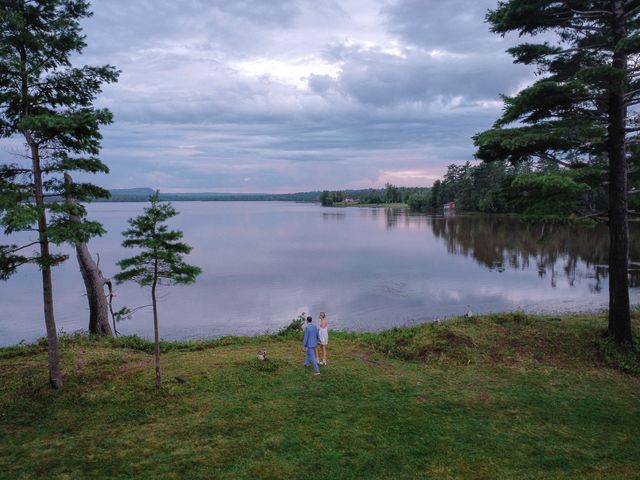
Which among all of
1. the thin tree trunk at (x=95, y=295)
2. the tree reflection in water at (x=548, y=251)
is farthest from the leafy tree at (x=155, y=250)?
the tree reflection in water at (x=548, y=251)

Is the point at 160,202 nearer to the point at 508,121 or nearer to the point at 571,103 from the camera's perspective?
the point at 508,121

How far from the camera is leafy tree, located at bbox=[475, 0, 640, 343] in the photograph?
42.5 ft

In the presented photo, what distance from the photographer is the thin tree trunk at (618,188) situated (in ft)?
43.5

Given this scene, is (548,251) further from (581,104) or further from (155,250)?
(155,250)

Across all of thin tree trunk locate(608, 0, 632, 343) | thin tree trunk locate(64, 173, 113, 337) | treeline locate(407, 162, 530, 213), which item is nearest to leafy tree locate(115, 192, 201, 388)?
thin tree trunk locate(64, 173, 113, 337)

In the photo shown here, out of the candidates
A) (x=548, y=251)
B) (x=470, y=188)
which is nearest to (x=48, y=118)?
(x=548, y=251)

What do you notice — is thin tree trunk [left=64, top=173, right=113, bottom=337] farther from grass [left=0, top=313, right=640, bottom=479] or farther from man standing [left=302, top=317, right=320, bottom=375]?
man standing [left=302, top=317, right=320, bottom=375]

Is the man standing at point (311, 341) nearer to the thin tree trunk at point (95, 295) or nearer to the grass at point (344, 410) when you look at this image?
the grass at point (344, 410)

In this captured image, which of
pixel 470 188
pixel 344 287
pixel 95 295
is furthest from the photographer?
pixel 470 188

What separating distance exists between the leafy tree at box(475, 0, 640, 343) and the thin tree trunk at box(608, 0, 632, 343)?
26 mm

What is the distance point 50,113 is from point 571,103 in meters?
15.2

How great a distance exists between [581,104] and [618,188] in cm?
294

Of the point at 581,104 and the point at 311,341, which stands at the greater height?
the point at 581,104

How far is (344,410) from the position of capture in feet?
35.5
